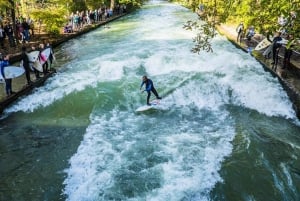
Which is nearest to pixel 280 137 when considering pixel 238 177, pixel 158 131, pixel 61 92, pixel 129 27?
pixel 238 177

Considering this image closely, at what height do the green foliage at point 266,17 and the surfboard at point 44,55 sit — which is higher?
the green foliage at point 266,17

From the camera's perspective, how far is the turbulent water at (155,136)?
36.1 ft

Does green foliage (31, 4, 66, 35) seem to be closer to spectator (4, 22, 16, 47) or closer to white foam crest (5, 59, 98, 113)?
spectator (4, 22, 16, 47)

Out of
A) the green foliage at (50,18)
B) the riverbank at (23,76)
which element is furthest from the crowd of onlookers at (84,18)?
the green foliage at (50,18)

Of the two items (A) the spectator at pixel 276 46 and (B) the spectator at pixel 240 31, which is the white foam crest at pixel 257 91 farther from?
(B) the spectator at pixel 240 31

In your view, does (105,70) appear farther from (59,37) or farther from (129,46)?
(59,37)

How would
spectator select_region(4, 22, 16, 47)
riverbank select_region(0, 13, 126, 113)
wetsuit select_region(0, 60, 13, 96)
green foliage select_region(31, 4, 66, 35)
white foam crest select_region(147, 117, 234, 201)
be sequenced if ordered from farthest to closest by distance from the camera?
green foliage select_region(31, 4, 66, 35) → spectator select_region(4, 22, 16, 47) → riverbank select_region(0, 13, 126, 113) → wetsuit select_region(0, 60, 13, 96) → white foam crest select_region(147, 117, 234, 201)

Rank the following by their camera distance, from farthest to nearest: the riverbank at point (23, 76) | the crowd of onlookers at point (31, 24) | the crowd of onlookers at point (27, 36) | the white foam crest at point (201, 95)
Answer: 1. the crowd of onlookers at point (31, 24)
2. the crowd of onlookers at point (27, 36)
3. the white foam crest at point (201, 95)
4. the riverbank at point (23, 76)

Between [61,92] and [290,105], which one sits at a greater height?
[290,105]

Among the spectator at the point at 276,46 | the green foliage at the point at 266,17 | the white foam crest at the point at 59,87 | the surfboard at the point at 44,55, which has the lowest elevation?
the white foam crest at the point at 59,87

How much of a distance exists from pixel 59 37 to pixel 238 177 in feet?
79.1

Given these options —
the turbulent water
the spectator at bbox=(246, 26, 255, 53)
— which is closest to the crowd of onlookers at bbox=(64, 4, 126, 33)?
the turbulent water

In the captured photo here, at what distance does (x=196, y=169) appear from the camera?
38.6ft

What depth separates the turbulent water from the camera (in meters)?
11.0
